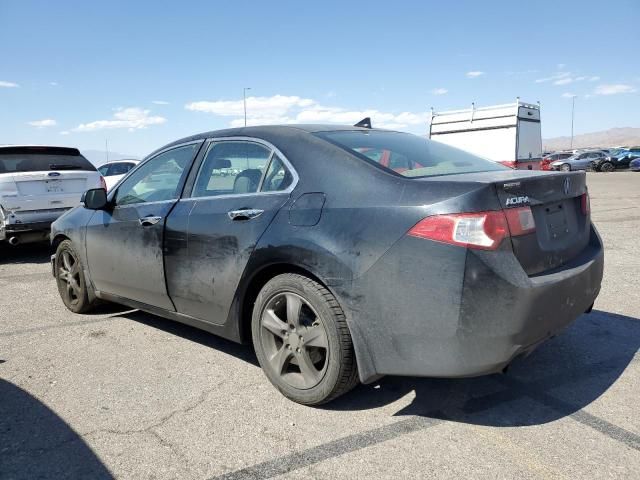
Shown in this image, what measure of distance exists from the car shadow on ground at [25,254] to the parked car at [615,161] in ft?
131

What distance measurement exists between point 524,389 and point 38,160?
730 centimetres

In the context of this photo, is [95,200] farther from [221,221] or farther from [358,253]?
[358,253]

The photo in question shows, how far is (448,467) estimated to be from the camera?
2.50 meters

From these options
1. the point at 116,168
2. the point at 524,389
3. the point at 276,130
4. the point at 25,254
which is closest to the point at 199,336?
the point at 276,130

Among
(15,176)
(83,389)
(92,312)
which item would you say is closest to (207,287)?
(83,389)

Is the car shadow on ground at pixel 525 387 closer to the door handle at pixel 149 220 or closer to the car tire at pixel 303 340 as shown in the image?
the car tire at pixel 303 340

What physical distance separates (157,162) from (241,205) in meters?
1.34

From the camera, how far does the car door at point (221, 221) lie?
326 cm

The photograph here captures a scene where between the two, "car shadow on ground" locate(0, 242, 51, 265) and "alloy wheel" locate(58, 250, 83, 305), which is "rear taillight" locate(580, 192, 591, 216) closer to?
"alloy wheel" locate(58, 250, 83, 305)

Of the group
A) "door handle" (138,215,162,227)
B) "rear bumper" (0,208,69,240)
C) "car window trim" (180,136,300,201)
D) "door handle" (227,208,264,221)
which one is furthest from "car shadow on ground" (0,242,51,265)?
"door handle" (227,208,264,221)

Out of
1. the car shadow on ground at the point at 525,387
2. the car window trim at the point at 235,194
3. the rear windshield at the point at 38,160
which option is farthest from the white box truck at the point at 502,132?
the car window trim at the point at 235,194

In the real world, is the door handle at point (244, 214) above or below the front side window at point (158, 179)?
below

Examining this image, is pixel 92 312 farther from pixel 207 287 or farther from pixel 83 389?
pixel 207 287

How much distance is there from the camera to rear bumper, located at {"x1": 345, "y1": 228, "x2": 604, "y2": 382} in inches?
98.5
